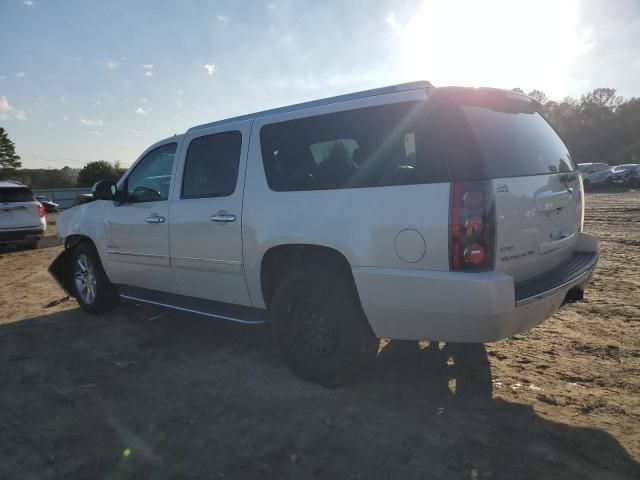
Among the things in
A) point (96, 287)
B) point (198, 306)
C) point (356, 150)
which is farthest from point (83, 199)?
point (356, 150)

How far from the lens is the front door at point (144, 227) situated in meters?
4.56

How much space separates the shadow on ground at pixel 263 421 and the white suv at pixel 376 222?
43cm

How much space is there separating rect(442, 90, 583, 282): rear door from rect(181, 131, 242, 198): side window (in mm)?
1951

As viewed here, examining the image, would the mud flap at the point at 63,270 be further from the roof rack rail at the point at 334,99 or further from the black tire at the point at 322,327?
the black tire at the point at 322,327

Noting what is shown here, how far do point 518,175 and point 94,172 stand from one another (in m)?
54.7

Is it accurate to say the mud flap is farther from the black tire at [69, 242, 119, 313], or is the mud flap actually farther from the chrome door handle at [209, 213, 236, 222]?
the chrome door handle at [209, 213, 236, 222]

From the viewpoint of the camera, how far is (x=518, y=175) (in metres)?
2.86

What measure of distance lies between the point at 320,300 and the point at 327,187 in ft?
2.65

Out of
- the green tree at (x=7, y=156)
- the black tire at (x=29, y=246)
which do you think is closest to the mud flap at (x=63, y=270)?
the black tire at (x=29, y=246)

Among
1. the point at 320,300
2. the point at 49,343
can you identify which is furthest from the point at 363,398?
the point at 49,343

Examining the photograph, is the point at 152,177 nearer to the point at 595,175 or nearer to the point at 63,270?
the point at 63,270

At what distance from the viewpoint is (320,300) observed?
10.9 feet

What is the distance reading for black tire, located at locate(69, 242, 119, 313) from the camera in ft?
17.8

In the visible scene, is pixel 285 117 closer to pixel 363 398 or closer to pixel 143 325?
pixel 363 398
